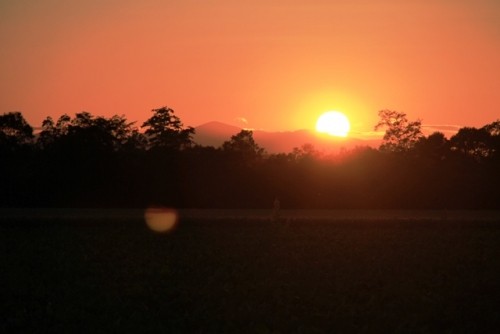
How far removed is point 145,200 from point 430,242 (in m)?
26.6

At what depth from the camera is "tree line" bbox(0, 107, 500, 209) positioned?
50.3 meters

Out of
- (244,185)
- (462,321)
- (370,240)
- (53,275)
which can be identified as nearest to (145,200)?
(244,185)

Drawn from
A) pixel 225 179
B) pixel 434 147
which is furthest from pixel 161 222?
pixel 434 147

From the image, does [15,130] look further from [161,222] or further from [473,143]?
[473,143]

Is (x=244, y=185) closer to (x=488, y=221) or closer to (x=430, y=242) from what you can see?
(x=488, y=221)

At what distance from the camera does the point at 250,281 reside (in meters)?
19.9

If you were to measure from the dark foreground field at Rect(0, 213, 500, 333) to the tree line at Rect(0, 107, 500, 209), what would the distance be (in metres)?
17.9

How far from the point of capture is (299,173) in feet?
172

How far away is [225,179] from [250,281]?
3181 cm

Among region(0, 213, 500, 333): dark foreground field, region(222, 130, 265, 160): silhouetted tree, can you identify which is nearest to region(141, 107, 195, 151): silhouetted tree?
region(222, 130, 265, 160): silhouetted tree

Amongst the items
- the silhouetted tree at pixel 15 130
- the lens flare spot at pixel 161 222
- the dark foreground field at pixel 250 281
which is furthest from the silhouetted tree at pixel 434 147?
the silhouetted tree at pixel 15 130

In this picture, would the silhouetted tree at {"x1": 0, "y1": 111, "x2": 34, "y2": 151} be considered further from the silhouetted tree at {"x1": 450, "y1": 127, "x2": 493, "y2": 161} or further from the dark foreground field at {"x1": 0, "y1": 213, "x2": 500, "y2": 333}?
the silhouetted tree at {"x1": 450, "y1": 127, "x2": 493, "y2": 161}

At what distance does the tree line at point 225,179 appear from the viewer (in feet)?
165

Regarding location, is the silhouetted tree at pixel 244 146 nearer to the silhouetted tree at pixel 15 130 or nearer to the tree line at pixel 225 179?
the tree line at pixel 225 179
